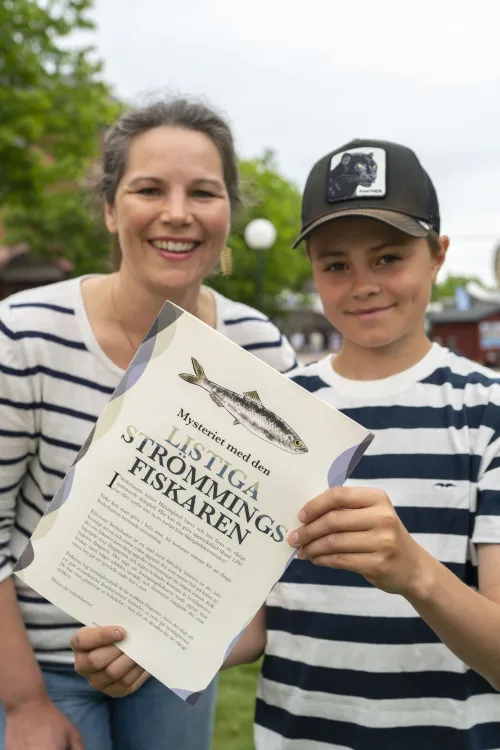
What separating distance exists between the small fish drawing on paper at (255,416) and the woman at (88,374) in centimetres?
63

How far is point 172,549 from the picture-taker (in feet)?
4.54

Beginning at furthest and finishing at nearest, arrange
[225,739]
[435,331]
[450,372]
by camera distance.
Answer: [435,331]
[225,739]
[450,372]

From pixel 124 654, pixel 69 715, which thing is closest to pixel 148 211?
pixel 124 654

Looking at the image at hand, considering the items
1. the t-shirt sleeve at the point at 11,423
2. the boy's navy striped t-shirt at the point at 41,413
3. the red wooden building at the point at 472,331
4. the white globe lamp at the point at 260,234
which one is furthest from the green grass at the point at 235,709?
the red wooden building at the point at 472,331

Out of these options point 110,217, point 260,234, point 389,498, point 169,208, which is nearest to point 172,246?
point 169,208

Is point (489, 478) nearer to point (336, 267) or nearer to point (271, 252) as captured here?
point (336, 267)

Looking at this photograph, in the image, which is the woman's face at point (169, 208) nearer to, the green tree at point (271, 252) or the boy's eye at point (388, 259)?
the boy's eye at point (388, 259)

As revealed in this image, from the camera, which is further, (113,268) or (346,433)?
(113,268)

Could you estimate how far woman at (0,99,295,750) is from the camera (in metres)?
1.82

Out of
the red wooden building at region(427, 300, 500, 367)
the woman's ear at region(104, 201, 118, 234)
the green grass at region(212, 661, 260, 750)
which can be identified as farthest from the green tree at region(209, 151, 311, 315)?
the woman's ear at region(104, 201, 118, 234)

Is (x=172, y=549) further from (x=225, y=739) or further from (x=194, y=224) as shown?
(x=225, y=739)

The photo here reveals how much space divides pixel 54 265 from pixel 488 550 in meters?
24.6

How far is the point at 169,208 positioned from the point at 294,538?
1.01 meters

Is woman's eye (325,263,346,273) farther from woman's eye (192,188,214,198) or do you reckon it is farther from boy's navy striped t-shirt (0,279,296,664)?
boy's navy striped t-shirt (0,279,296,664)
